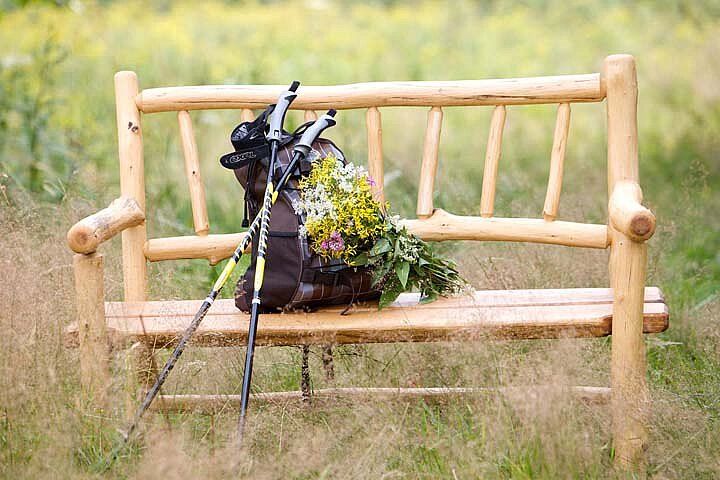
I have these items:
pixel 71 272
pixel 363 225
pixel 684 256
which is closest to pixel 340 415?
pixel 363 225

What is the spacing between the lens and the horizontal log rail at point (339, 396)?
9.20 feet

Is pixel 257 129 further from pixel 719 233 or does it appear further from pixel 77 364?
pixel 719 233

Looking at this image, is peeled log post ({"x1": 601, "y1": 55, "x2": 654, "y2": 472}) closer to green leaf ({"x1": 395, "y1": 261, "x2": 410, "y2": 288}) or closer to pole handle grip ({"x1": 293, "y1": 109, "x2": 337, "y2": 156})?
green leaf ({"x1": 395, "y1": 261, "x2": 410, "y2": 288})

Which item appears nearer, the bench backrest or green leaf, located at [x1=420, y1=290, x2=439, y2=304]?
green leaf, located at [x1=420, y1=290, x2=439, y2=304]

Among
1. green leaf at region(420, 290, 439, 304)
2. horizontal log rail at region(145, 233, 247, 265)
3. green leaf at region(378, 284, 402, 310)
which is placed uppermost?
horizontal log rail at region(145, 233, 247, 265)

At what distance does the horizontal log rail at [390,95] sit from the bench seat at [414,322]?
71cm

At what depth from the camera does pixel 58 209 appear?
13.0ft

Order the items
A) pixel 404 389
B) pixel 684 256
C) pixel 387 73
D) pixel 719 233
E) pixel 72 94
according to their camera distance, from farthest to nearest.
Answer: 1. pixel 387 73
2. pixel 72 94
3. pixel 719 233
4. pixel 684 256
5. pixel 404 389

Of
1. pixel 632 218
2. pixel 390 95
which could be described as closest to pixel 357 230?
pixel 390 95

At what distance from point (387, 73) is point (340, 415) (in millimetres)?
5428

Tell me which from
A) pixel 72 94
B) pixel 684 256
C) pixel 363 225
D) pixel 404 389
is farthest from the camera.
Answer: pixel 72 94

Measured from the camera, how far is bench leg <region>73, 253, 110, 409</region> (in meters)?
2.82

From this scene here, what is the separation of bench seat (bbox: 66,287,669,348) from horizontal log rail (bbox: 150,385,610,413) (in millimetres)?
177

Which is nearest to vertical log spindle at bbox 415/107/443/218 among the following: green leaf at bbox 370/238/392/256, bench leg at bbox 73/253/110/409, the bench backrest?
the bench backrest
